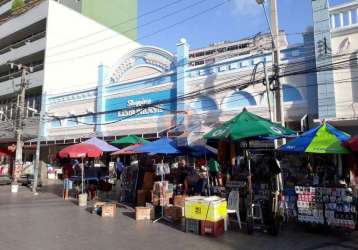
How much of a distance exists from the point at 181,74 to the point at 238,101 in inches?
149

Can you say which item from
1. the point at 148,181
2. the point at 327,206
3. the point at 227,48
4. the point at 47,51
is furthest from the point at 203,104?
the point at 47,51

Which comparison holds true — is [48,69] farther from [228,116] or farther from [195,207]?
[195,207]

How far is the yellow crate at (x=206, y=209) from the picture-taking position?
8.49 meters

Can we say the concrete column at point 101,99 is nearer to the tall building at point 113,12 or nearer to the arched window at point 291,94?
the arched window at point 291,94

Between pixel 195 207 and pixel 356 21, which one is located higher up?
pixel 356 21

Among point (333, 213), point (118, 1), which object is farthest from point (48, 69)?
point (333, 213)

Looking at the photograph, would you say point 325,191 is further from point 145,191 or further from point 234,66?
point 234,66

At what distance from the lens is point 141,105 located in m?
21.3

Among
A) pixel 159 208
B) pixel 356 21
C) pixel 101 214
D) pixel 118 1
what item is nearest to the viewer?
pixel 101 214

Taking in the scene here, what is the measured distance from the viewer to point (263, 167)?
9.20 meters

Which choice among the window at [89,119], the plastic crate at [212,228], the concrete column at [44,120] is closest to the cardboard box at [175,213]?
the plastic crate at [212,228]

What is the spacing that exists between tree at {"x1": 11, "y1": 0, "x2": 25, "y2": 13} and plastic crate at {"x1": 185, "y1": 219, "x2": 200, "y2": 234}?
115 ft

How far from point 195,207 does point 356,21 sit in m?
11.4

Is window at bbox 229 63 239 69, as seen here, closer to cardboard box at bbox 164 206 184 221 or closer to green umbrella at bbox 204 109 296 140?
green umbrella at bbox 204 109 296 140
